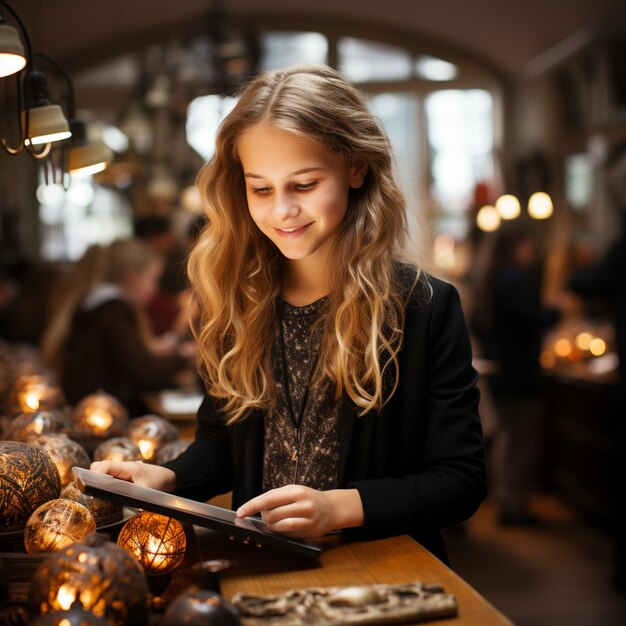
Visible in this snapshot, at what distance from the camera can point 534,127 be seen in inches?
463

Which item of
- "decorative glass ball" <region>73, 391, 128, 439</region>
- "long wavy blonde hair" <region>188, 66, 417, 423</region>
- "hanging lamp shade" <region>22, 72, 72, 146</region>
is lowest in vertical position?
"decorative glass ball" <region>73, 391, 128, 439</region>

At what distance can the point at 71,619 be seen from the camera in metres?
1.13

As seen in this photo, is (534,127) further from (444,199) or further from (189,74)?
(189,74)

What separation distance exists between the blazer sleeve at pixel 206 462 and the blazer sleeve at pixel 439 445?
15.6 inches

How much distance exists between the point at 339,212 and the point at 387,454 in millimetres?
484

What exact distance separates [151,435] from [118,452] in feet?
1.00

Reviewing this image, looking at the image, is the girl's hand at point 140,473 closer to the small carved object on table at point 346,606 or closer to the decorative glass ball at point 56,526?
the decorative glass ball at point 56,526

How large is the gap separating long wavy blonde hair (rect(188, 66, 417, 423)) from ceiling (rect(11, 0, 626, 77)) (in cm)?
1016

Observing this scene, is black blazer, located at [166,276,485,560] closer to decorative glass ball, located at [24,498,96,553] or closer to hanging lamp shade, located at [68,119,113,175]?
decorative glass ball, located at [24,498,96,553]

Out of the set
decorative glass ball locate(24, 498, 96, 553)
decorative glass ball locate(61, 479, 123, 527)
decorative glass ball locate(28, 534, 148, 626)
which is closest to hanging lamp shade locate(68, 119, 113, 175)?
decorative glass ball locate(61, 479, 123, 527)

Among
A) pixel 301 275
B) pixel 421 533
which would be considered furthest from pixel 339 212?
pixel 421 533

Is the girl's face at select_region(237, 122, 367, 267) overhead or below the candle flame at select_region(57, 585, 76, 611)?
overhead

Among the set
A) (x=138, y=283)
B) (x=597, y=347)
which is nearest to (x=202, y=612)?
(x=138, y=283)

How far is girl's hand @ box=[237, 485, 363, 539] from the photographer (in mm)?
1493
